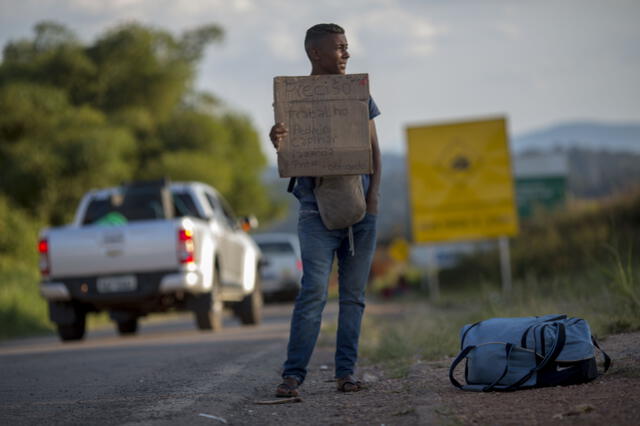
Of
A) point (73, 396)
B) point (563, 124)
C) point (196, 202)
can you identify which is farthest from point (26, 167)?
point (563, 124)

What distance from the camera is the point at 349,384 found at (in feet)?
19.2

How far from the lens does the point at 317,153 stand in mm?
5746

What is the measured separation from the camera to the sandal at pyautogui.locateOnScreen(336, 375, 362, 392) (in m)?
5.84

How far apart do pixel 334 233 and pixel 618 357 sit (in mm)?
2029

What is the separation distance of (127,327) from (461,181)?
10449mm

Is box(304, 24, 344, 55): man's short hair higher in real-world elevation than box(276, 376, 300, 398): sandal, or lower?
higher

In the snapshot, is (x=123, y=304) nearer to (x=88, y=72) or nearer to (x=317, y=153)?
(x=317, y=153)

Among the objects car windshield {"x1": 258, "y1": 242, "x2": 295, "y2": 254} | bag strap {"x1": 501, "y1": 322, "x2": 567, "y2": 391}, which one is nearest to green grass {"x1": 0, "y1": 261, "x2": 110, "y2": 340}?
car windshield {"x1": 258, "y1": 242, "x2": 295, "y2": 254}

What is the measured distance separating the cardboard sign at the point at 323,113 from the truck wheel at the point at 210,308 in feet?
23.6

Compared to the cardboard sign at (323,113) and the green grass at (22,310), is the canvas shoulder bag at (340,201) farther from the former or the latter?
the green grass at (22,310)

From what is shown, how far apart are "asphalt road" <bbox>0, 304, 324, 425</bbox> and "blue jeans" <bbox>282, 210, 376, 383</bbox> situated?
0.48m

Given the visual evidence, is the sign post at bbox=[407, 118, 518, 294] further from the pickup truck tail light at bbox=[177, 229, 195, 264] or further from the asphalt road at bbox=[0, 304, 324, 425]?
the asphalt road at bbox=[0, 304, 324, 425]

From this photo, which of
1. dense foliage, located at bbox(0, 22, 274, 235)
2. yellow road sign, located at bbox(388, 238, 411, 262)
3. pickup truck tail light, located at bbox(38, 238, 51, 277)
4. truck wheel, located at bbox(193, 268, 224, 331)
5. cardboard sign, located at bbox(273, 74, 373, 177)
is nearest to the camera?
cardboard sign, located at bbox(273, 74, 373, 177)

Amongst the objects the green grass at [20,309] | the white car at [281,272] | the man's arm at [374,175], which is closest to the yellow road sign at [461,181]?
the white car at [281,272]
